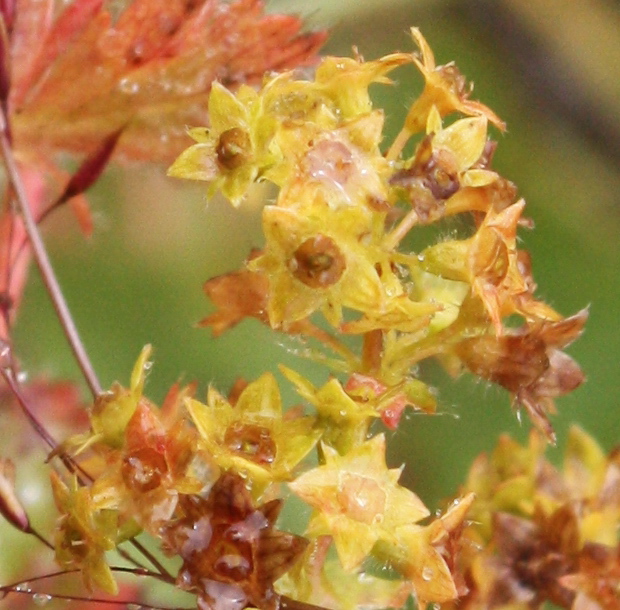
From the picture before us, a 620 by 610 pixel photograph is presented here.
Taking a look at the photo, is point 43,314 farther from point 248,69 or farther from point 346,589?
point 346,589

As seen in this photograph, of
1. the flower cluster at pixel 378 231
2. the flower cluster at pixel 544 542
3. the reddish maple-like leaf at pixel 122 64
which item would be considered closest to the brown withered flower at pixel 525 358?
the flower cluster at pixel 378 231

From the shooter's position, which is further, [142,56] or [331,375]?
[142,56]

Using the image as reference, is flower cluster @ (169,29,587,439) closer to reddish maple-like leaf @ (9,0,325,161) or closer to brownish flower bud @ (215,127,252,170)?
brownish flower bud @ (215,127,252,170)

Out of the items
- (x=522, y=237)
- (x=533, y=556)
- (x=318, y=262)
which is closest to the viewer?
(x=318, y=262)

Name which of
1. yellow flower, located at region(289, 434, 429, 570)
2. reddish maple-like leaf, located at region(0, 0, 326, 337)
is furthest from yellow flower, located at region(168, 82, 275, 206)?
reddish maple-like leaf, located at region(0, 0, 326, 337)

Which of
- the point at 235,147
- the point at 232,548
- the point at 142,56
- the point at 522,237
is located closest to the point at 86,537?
the point at 232,548

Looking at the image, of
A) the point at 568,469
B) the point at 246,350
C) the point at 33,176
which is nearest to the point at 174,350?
the point at 246,350

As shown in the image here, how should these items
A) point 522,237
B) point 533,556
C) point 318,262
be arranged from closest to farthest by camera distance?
point 318,262, point 533,556, point 522,237

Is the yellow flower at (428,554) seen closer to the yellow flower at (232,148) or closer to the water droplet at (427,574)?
the water droplet at (427,574)

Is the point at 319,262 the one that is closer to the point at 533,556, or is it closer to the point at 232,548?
the point at 232,548
